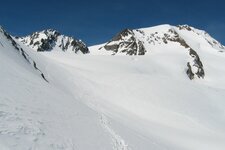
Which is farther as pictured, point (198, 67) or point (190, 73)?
point (198, 67)

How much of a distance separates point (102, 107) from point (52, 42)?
404ft

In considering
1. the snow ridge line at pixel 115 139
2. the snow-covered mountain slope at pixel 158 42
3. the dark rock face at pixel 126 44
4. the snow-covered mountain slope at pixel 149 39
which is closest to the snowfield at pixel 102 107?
the snow ridge line at pixel 115 139

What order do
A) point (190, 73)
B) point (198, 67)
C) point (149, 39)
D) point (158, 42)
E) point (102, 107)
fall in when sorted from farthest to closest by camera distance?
point (149, 39) < point (158, 42) < point (198, 67) < point (190, 73) < point (102, 107)

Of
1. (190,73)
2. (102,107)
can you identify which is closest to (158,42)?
(190,73)

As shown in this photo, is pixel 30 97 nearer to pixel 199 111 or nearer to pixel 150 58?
pixel 199 111

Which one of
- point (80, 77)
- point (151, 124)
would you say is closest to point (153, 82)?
point (80, 77)

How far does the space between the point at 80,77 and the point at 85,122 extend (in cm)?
2145

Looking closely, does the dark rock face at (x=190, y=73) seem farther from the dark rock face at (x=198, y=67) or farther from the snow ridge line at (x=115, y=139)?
the snow ridge line at (x=115, y=139)

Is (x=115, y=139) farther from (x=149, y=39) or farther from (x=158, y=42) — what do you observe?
(x=149, y=39)

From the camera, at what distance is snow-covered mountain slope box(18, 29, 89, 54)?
148 metres

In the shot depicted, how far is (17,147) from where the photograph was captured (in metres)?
13.2

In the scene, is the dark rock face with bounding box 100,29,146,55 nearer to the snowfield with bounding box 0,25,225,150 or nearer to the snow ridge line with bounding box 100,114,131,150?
the snowfield with bounding box 0,25,225,150

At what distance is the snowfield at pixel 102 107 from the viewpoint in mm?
16266

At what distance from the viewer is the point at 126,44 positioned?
99562 millimetres
